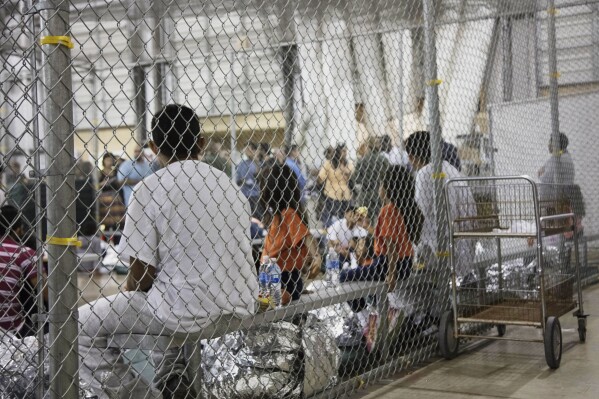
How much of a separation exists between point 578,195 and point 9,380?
21.2ft

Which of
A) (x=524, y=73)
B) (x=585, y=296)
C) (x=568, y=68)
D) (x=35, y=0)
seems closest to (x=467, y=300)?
(x=585, y=296)

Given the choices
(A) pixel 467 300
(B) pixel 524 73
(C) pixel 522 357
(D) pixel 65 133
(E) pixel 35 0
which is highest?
(B) pixel 524 73

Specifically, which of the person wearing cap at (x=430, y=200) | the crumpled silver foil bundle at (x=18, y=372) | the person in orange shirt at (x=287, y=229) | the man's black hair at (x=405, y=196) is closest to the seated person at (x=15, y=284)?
the crumpled silver foil bundle at (x=18, y=372)

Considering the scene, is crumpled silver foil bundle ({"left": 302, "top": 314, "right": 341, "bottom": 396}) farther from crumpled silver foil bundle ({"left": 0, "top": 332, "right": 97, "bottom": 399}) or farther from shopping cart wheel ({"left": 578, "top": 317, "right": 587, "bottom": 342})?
shopping cart wheel ({"left": 578, "top": 317, "right": 587, "bottom": 342})

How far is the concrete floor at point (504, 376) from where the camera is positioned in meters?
4.28

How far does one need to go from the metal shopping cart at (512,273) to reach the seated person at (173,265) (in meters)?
1.89

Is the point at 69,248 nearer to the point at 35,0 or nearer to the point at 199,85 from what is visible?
the point at 35,0

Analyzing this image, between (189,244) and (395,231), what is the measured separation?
2170mm

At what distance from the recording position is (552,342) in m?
4.66

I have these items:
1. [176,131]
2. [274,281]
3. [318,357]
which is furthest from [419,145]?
[176,131]

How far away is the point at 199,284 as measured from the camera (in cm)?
336

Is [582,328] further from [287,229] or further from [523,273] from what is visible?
[287,229]

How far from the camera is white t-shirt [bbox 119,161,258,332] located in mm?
3219

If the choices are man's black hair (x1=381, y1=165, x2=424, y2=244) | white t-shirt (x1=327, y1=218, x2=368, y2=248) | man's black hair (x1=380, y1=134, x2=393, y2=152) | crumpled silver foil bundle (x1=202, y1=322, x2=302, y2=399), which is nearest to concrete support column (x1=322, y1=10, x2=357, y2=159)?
man's black hair (x1=380, y1=134, x2=393, y2=152)
